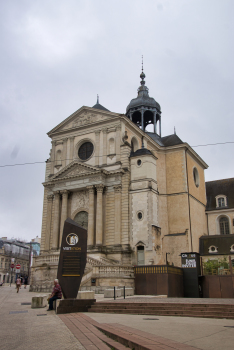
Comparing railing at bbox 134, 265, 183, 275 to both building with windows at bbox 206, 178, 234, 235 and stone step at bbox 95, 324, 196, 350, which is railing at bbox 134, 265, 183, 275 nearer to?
stone step at bbox 95, 324, 196, 350

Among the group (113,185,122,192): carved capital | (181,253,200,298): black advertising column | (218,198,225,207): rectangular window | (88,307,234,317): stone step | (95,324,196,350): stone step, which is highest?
(218,198,225,207): rectangular window

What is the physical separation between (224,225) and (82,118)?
21.2 metres

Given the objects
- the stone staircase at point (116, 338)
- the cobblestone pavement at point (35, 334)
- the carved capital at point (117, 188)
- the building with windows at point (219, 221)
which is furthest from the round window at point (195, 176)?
the stone staircase at point (116, 338)

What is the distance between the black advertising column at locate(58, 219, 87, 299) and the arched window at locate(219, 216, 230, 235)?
30.8 meters

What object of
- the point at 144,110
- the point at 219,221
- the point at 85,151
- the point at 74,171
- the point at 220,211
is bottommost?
the point at 219,221

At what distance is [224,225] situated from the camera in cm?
4400

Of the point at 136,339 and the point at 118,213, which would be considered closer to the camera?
the point at 136,339

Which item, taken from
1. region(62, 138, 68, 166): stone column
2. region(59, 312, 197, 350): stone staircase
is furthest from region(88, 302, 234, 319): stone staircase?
region(62, 138, 68, 166): stone column

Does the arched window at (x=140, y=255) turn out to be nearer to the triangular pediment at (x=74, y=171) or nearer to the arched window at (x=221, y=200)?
the triangular pediment at (x=74, y=171)

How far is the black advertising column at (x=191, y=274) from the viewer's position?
26527mm

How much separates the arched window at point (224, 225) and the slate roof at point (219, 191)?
158 centimetres

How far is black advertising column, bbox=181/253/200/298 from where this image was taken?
1044 inches

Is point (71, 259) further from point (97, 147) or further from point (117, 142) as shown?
point (97, 147)

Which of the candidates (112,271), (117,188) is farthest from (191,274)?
(117,188)
